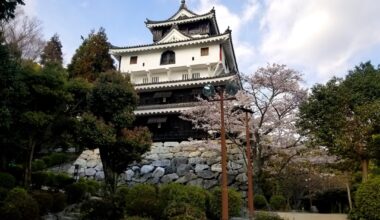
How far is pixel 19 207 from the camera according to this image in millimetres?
11023

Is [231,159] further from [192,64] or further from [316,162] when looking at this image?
[192,64]

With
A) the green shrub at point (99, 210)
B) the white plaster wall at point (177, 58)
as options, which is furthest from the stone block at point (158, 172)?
the white plaster wall at point (177, 58)

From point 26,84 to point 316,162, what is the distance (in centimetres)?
1744

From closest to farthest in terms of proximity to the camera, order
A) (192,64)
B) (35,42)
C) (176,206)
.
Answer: (176,206) < (35,42) < (192,64)

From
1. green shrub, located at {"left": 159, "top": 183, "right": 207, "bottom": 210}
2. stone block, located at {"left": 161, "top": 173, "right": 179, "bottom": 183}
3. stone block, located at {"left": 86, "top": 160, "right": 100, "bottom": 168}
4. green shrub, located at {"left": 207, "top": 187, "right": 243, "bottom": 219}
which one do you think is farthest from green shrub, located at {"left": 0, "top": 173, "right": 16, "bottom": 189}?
stone block, located at {"left": 86, "top": 160, "right": 100, "bottom": 168}

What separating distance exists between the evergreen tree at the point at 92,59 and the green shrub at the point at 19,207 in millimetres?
26487

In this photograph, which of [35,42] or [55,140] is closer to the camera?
Result: [55,140]

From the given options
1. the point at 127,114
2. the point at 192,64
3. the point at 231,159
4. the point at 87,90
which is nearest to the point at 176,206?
the point at 127,114

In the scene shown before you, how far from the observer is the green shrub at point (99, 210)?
42.1 feet

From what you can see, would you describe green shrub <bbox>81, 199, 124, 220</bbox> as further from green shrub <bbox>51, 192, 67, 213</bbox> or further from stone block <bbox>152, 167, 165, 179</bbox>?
stone block <bbox>152, 167, 165, 179</bbox>

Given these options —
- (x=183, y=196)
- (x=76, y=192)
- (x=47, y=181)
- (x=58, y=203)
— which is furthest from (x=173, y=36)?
(x=58, y=203)

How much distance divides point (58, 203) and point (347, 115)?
13885mm

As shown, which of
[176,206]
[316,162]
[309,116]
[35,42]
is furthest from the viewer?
[35,42]

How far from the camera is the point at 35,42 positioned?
33594mm
